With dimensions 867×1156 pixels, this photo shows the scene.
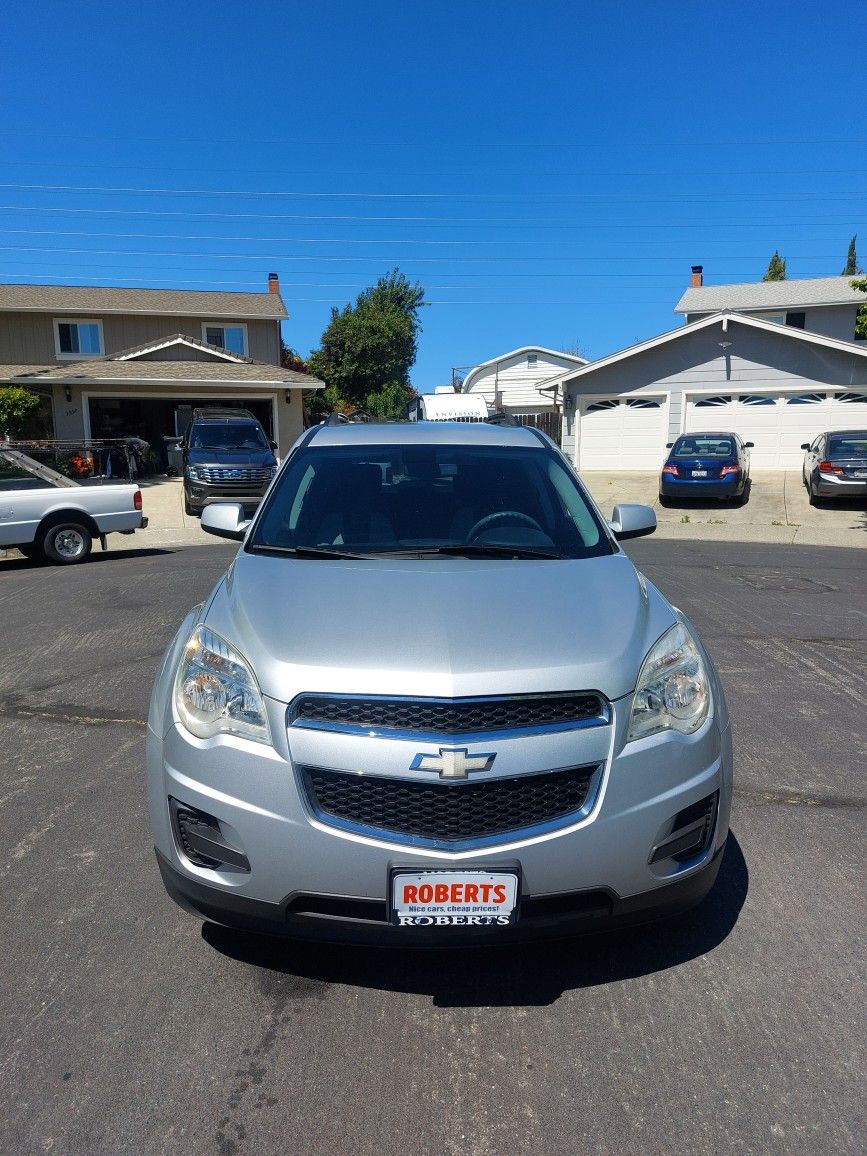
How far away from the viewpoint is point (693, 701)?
2795mm

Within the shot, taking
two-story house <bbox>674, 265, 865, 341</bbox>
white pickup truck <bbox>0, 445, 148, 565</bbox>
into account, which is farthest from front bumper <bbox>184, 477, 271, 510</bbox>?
two-story house <bbox>674, 265, 865, 341</bbox>

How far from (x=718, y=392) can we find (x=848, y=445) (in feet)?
22.4

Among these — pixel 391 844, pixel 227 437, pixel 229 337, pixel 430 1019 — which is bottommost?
pixel 430 1019

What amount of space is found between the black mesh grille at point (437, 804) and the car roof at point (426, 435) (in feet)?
7.74

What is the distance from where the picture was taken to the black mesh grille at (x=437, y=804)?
2.47 metres

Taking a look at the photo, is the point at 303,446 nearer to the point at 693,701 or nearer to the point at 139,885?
the point at 139,885

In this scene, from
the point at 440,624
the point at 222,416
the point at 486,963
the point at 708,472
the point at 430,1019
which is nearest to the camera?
the point at 430,1019

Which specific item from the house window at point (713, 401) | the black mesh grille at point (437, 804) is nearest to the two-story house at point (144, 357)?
the house window at point (713, 401)

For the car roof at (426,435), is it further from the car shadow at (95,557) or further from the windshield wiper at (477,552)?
the car shadow at (95,557)

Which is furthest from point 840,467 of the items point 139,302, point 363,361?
point 363,361

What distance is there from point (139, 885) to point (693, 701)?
2.21 meters

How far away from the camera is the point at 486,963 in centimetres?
295

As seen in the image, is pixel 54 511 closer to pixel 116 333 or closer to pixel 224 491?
pixel 224 491

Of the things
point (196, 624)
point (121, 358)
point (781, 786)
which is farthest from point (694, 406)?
point (196, 624)
